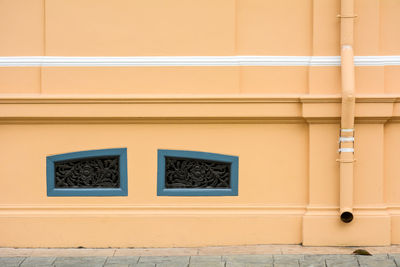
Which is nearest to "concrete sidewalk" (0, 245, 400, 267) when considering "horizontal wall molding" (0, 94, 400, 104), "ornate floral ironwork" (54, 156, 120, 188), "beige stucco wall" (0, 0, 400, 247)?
"beige stucco wall" (0, 0, 400, 247)

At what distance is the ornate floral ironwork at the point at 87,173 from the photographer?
6.32 metres

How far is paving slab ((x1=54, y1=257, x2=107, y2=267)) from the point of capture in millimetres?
5750

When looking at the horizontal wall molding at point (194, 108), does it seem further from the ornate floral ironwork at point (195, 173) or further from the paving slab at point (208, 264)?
the paving slab at point (208, 264)

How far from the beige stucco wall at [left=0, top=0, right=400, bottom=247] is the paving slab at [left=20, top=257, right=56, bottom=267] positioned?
1.02 feet

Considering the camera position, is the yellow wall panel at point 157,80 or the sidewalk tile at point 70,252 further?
the yellow wall panel at point 157,80

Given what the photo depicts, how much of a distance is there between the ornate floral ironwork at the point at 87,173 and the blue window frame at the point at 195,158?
18.0 inches

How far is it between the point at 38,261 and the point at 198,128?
2023 mm

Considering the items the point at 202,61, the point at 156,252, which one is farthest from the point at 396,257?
the point at 202,61
